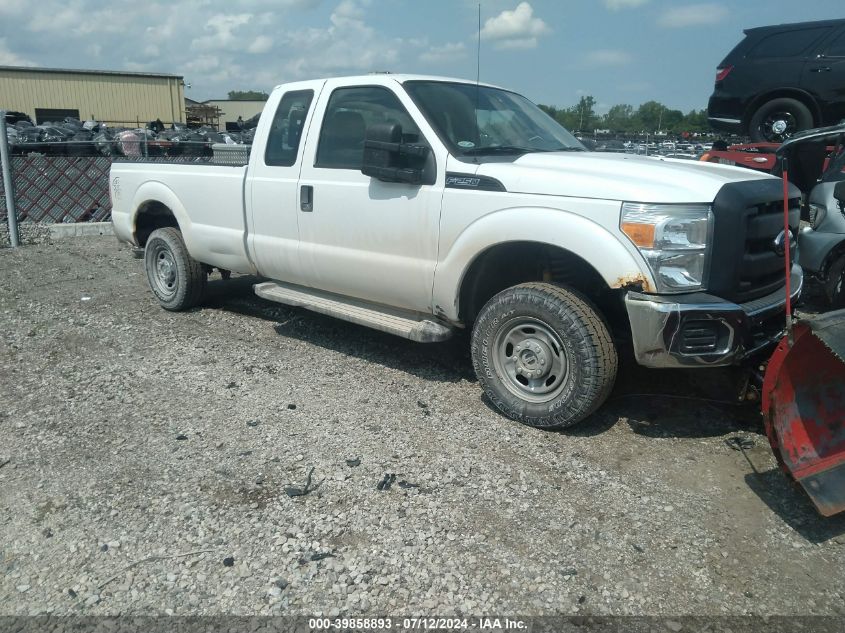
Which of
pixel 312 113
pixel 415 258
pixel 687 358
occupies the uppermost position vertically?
pixel 312 113

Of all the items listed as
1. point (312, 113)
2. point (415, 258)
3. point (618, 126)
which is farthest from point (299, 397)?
point (618, 126)

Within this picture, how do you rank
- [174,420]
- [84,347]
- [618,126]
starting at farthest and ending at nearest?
[618,126] < [84,347] < [174,420]

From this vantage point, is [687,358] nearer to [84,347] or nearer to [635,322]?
[635,322]

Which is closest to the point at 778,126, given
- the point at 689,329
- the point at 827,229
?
the point at 827,229

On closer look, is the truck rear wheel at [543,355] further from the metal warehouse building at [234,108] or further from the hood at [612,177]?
the metal warehouse building at [234,108]

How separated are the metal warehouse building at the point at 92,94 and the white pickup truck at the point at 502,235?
41.7m

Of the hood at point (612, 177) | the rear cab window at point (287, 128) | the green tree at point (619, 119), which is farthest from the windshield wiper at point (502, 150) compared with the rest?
the green tree at point (619, 119)

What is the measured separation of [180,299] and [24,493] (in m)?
3.48

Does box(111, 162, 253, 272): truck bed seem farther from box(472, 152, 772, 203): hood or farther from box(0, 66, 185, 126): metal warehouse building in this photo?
box(0, 66, 185, 126): metal warehouse building

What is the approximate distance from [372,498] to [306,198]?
8.56 ft

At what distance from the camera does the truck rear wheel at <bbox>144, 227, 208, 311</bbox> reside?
269 inches

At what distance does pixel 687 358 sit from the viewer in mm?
3816

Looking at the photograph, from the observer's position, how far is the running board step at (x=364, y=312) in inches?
190

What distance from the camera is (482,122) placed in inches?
196
